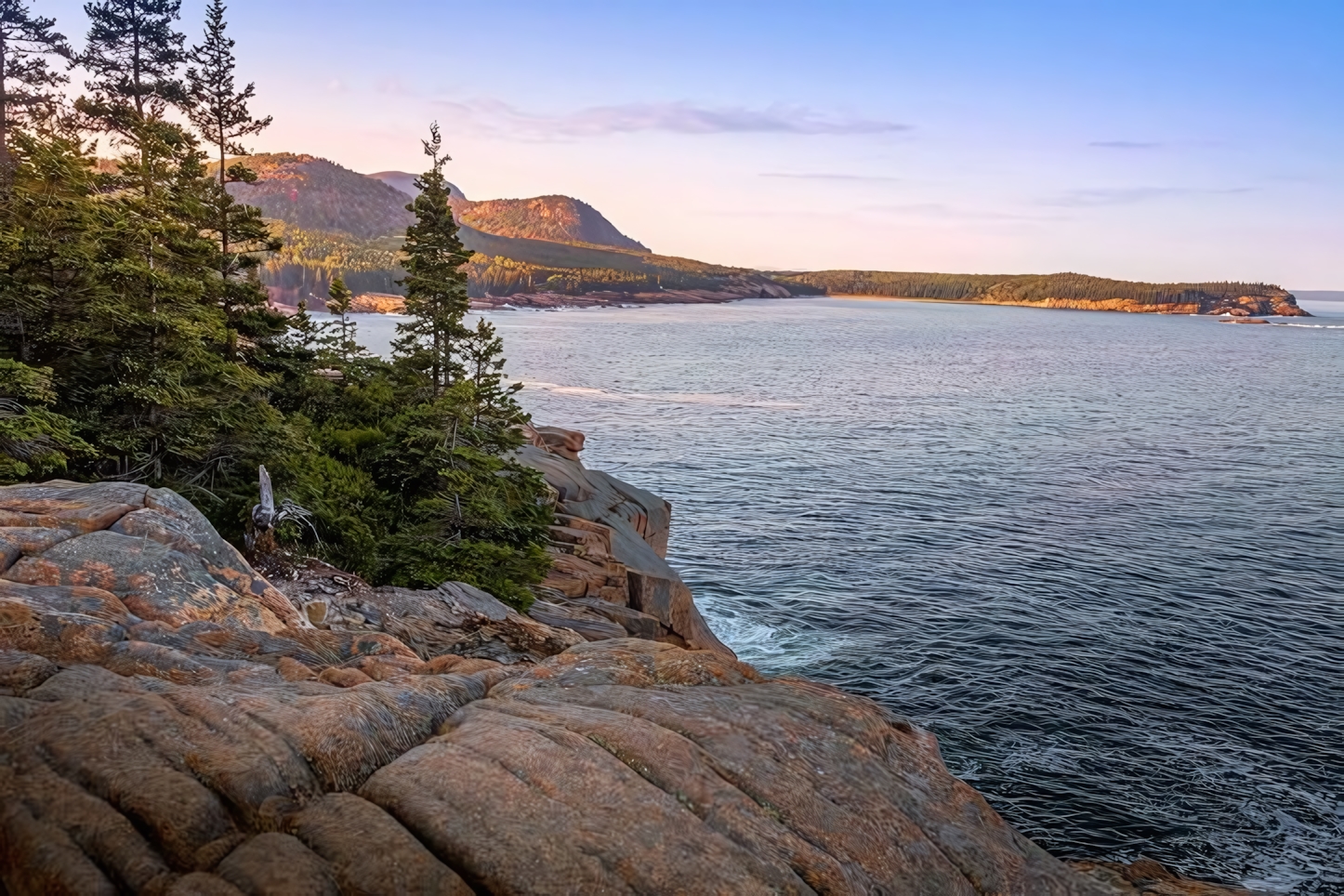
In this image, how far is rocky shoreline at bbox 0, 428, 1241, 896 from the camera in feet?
28.5

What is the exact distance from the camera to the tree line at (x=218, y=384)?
20.3m

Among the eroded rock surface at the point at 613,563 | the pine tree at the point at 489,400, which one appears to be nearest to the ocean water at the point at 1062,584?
the eroded rock surface at the point at 613,563

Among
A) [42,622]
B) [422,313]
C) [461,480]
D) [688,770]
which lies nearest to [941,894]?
[688,770]

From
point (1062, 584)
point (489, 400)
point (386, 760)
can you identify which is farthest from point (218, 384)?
point (1062, 584)

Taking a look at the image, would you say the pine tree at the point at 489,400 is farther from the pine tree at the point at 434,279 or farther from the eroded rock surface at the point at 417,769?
the eroded rock surface at the point at 417,769

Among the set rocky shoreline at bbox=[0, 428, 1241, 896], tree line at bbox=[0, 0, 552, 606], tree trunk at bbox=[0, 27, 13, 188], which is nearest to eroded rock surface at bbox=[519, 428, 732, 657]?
tree line at bbox=[0, 0, 552, 606]

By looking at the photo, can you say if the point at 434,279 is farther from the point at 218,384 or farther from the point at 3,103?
the point at 3,103

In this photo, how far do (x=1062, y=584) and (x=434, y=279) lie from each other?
88.2 ft

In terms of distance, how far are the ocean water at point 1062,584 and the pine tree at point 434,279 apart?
13.6 metres

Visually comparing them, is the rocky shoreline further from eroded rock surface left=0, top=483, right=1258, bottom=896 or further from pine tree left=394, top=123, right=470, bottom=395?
pine tree left=394, top=123, right=470, bottom=395

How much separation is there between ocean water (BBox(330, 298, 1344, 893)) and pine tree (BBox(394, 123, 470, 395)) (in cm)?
1361

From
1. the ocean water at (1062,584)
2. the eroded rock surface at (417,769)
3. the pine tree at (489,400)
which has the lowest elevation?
the ocean water at (1062,584)

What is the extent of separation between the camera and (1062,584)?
119 feet

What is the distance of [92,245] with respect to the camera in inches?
800
